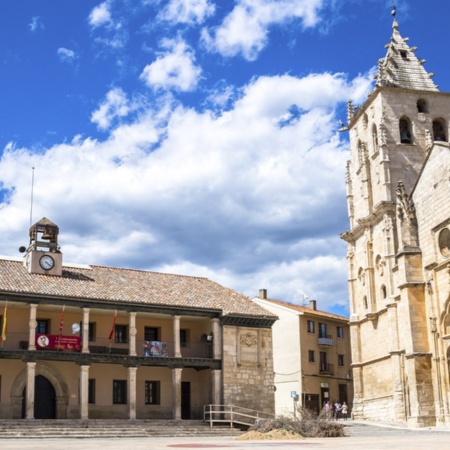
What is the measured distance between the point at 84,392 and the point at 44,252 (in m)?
7.86

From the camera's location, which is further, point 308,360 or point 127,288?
point 308,360

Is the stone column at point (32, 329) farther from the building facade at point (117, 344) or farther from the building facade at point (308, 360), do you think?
the building facade at point (308, 360)

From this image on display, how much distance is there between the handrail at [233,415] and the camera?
36.0m

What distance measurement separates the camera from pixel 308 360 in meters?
53.9

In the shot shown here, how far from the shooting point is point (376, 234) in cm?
4294

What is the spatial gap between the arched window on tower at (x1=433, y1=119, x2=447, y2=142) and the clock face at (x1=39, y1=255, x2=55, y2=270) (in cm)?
2464

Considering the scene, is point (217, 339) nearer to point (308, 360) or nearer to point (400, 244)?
point (400, 244)

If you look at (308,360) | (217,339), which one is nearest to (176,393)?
(217,339)

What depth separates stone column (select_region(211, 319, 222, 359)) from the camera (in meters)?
38.4

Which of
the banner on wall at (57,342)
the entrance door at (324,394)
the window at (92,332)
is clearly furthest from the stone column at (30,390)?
the entrance door at (324,394)

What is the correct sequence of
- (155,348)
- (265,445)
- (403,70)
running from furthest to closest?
1. (403,70)
2. (155,348)
3. (265,445)

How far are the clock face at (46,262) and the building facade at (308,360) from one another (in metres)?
20.7

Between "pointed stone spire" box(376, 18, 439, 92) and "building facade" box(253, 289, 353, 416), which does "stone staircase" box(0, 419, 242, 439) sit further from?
"pointed stone spire" box(376, 18, 439, 92)

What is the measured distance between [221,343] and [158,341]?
3.35 meters
